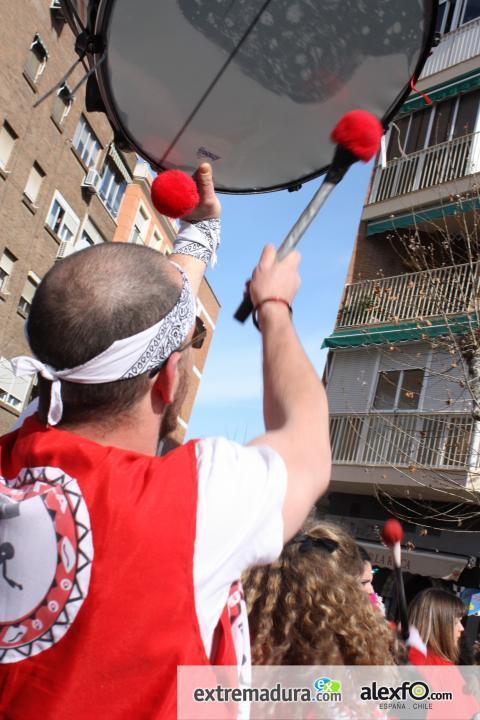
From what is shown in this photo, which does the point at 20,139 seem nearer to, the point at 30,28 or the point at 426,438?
the point at 30,28

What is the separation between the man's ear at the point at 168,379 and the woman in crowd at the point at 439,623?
347 centimetres

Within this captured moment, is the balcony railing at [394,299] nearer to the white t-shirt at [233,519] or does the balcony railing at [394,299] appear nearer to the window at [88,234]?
the window at [88,234]

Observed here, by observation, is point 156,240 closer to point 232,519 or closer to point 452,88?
point 452,88

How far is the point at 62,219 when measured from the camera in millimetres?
26938

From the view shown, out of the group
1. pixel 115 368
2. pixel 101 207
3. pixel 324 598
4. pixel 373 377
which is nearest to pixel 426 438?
pixel 373 377

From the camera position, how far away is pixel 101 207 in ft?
96.3

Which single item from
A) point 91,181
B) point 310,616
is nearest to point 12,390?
point 91,181

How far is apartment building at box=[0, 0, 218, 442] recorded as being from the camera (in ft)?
73.6

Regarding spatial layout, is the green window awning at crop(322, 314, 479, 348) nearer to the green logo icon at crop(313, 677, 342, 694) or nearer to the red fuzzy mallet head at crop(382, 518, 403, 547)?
the red fuzzy mallet head at crop(382, 518, 403, 547)

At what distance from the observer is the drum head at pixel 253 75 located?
2076 mm

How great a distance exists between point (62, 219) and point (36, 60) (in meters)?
5.27

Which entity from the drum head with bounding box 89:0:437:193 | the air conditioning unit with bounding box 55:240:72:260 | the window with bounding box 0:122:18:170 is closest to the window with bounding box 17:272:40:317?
the air conditioning unit with bounding box 55:240:72:260

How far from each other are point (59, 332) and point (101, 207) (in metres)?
28.8

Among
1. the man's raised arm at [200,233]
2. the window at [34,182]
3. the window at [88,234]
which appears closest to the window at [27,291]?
the window at [34,182]
